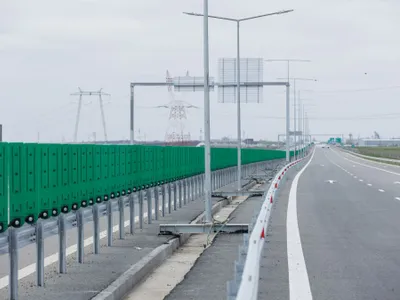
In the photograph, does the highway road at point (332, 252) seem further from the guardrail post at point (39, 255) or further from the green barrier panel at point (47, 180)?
the green barrier panel at point (47, 180)

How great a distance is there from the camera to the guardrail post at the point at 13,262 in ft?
34.7

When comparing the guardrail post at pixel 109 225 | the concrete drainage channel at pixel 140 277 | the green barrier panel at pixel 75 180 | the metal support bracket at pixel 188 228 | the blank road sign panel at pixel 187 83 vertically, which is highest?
the blank road sign panel at pixel 187 83

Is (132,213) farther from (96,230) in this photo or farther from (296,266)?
(296,266)

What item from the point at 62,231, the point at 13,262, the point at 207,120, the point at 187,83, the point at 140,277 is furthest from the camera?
the point at 187,83

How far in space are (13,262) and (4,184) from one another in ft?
A: 3.24

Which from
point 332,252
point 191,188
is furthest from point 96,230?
point 191,188

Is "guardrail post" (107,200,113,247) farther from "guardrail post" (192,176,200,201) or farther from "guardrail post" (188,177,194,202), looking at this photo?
"guardrail post" (192,176,200,201)

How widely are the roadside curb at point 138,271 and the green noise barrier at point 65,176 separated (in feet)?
4.63

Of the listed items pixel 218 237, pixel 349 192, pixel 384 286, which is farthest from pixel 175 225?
pixel 349 192

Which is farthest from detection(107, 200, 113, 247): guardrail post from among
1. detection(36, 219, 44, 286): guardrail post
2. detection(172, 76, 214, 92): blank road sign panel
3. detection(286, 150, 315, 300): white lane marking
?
detection(172, 76, 214, 92): blank road sign panel

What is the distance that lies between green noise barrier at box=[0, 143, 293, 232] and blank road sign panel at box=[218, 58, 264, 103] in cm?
2075

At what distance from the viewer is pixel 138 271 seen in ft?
43.7

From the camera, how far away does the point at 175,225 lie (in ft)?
61.5

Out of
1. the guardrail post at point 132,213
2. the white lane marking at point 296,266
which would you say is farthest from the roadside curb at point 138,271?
the white lane marking at point 296,266
